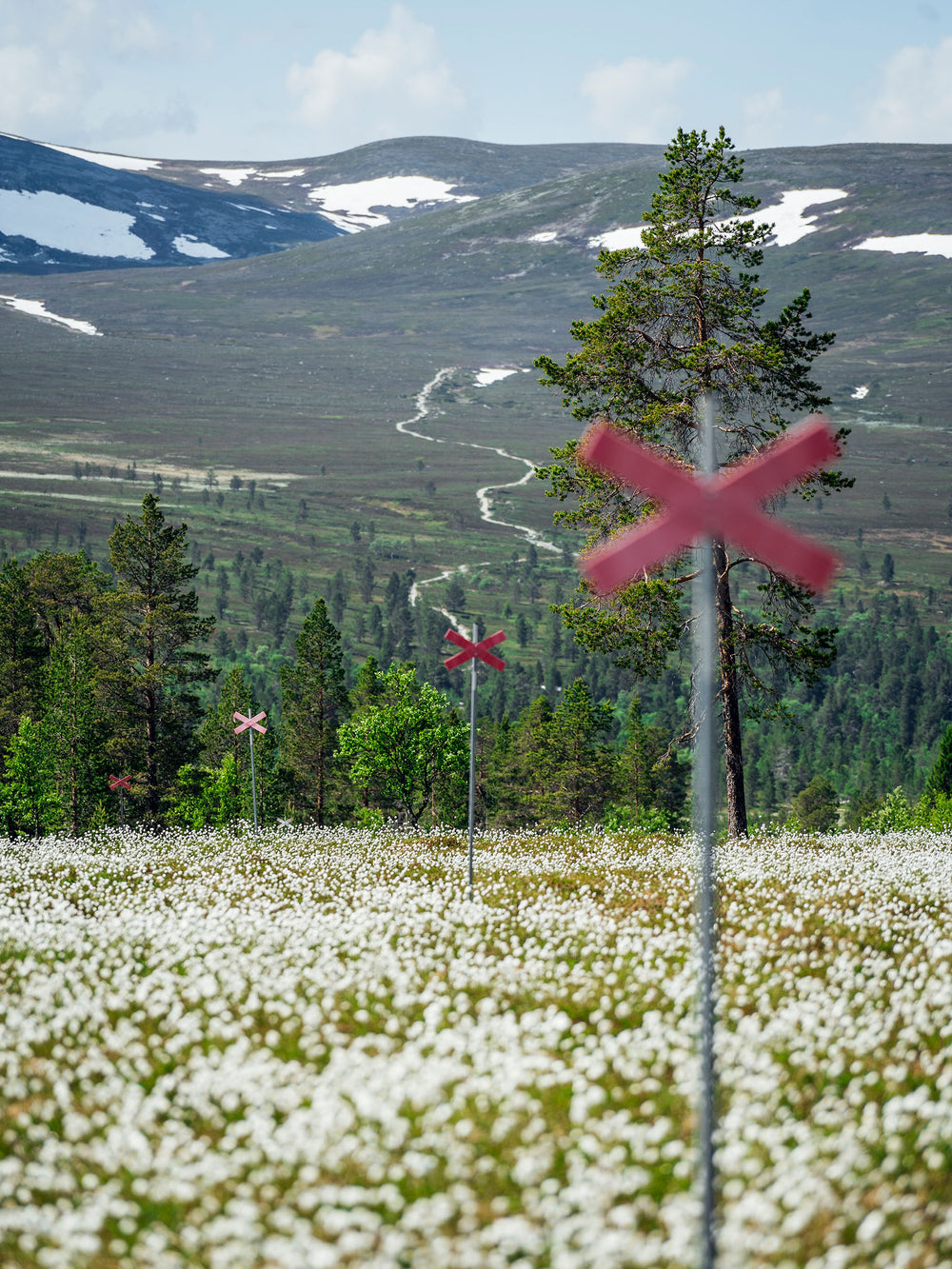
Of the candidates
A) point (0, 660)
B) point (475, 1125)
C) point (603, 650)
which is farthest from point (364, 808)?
point (475, 1125)

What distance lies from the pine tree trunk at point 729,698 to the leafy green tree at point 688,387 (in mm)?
42

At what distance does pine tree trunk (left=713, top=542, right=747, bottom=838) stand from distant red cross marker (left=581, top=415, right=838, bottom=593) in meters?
17.0

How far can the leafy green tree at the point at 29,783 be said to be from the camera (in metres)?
52.0

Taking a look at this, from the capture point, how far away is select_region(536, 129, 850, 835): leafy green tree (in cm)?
2383

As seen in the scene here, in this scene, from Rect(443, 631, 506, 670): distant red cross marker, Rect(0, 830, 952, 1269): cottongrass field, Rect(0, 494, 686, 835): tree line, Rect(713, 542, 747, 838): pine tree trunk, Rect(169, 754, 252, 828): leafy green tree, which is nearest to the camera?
Rect(0, 830, 952, 1269): cottongrass field

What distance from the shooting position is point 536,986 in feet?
39.4

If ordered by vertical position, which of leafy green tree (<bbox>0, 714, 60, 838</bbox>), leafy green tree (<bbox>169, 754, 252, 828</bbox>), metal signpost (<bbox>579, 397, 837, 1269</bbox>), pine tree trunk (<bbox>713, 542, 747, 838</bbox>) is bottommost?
leafy green tree (<bbox>169, 754, 252, 828</bbox>)

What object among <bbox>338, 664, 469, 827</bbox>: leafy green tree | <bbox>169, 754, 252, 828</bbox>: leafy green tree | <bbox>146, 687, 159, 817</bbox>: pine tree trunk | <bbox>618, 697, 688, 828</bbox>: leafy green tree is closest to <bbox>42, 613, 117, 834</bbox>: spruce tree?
<bbox>146, 687, 159, 817</bbox>: pine tree trunk

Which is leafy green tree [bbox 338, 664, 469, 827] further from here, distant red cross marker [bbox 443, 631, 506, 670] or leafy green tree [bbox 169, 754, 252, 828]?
distant red cross marker [bbox 443, 631, 506, 670]

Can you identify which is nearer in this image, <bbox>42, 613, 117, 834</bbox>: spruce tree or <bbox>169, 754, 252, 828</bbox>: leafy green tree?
<bbox>42, 613, 117, 834</bbox>: spruce tree

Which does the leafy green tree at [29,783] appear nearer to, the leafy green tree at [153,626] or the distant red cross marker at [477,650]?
the leafy green tree at [153,626]

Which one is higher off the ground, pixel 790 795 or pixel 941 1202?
pixel 941 1202

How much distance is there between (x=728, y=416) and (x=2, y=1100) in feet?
65.7

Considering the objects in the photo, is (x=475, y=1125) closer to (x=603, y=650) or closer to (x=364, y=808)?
(x=603, y=650)
